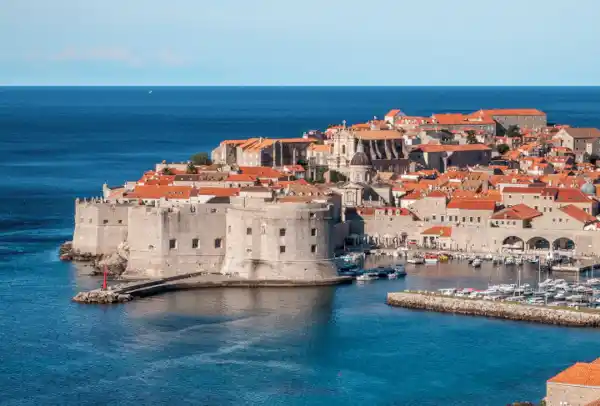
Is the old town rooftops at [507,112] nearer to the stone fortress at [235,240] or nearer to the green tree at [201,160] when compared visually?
the green tree at [201,160]

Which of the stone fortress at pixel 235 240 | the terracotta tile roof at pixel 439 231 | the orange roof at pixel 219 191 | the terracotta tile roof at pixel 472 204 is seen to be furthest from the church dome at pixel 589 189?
the stone fortress at pixel 235 240

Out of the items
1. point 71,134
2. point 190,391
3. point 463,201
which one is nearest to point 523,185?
point 463,201

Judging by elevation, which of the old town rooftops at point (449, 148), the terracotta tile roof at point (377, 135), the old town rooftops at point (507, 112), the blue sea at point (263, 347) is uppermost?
the old town rooftops at point (507, 112)

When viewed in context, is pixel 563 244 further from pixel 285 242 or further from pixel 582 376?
pixel 582 376

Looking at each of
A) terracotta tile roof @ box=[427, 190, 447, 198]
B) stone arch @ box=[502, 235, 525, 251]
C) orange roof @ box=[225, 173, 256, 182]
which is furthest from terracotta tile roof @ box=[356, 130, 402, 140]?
stone arch @ box=[502, 235, 525, 251]

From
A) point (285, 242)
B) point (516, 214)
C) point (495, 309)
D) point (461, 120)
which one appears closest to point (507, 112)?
point (461, 120)

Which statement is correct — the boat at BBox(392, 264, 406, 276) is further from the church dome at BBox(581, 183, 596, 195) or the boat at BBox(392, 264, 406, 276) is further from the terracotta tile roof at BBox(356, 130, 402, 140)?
the terracotta tile roof at BBox(356, 130, 402, 140)

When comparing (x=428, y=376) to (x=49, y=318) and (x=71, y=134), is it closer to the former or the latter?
(x=49, y=318)
